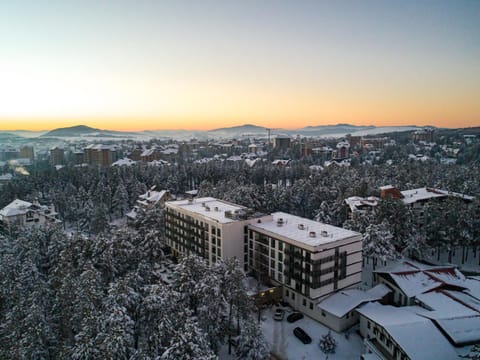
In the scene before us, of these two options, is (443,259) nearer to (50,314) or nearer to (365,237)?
(365,237)

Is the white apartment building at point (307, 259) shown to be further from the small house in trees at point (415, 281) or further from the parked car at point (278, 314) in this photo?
the small house in trees at point (415, 281)

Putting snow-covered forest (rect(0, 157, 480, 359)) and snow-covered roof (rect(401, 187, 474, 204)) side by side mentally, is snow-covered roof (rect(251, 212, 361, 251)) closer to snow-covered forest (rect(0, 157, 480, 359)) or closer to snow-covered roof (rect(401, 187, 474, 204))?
snow-covered forest (rect(0, 157, 480, 359))

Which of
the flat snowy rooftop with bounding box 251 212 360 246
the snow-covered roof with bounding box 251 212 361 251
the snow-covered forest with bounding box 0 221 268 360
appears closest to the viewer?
the snow-covered forest with bounding box 0 221 268 360

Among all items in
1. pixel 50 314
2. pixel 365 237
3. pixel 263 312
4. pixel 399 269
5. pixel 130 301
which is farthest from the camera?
pixel 365 237

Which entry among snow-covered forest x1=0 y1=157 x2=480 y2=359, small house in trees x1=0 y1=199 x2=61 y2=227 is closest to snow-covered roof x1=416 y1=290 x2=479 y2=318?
snow-covered forest x1=0 y1=157 x2=480 y2=359

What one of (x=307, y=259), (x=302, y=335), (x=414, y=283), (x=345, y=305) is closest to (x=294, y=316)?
(x=302, y=335)

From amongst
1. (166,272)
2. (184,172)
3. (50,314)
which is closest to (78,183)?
(184,172)

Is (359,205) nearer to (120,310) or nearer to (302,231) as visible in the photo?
(302,231)
